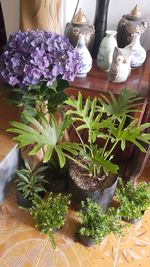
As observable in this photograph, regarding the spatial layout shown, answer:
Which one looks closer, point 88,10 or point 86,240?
point 86,240

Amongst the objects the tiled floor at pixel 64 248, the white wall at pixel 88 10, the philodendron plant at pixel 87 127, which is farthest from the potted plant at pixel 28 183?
the white wall at pixel 88 10

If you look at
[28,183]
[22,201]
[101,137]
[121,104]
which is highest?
[121,104]

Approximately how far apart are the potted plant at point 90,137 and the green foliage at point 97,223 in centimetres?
7

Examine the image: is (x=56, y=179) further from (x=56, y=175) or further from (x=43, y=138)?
(x=43, y=138)

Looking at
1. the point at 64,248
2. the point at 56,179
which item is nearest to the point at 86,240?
the point at 64,248

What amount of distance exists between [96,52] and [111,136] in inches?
20.8

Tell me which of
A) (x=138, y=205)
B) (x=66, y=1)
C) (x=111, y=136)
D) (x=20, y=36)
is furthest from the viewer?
(x=66, y=1)

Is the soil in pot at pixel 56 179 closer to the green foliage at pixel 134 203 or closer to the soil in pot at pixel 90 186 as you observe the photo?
the soil in pot at pixel 90 186

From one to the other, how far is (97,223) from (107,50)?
791 mm

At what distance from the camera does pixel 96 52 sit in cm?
137

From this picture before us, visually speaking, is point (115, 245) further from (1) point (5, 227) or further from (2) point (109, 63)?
(2) point (109, 63)

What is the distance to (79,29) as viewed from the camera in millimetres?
1224

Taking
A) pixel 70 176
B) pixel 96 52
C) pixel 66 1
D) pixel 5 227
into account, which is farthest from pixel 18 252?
pixel 66 1

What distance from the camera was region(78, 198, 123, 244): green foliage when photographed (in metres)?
1.08
